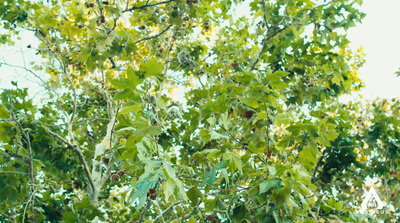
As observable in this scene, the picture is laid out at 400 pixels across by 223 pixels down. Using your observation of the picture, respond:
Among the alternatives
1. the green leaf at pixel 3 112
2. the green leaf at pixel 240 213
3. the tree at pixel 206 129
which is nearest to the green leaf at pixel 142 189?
the tree at pixel 206 129

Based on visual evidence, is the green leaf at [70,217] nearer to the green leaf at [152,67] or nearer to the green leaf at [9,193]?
the green leaf at [9,193]

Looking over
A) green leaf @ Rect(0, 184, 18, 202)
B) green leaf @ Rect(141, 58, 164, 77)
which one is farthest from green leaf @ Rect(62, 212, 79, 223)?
green leaf @ Rect(141, 58, 164, 77)

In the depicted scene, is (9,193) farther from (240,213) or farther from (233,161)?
(233,161)

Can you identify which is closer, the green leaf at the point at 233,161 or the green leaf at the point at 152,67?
the green leaf at the point at 152,67

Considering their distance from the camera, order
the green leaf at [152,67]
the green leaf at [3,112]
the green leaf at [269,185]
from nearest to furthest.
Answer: the green leaf at [152,67] < the green leaf at [269,185] < the green leaf at [3,112]

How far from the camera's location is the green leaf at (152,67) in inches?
73.9

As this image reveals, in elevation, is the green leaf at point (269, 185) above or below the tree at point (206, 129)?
below

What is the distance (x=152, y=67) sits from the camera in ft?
6.22

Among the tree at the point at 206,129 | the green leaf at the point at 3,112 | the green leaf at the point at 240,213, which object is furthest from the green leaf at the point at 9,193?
the green leaf at the point at 240,213

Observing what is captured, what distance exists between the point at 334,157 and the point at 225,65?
2538 mm

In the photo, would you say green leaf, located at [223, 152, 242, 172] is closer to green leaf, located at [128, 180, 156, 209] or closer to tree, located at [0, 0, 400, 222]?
tree, located at [0, 0, 400, 222]

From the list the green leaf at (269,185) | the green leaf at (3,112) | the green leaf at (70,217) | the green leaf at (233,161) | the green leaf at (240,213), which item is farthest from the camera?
the green leaf at (3,112)

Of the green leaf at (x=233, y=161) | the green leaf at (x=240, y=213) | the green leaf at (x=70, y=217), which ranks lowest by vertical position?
the green leaf at (x=240, y=213)

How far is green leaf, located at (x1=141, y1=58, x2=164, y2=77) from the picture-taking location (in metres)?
1.88
